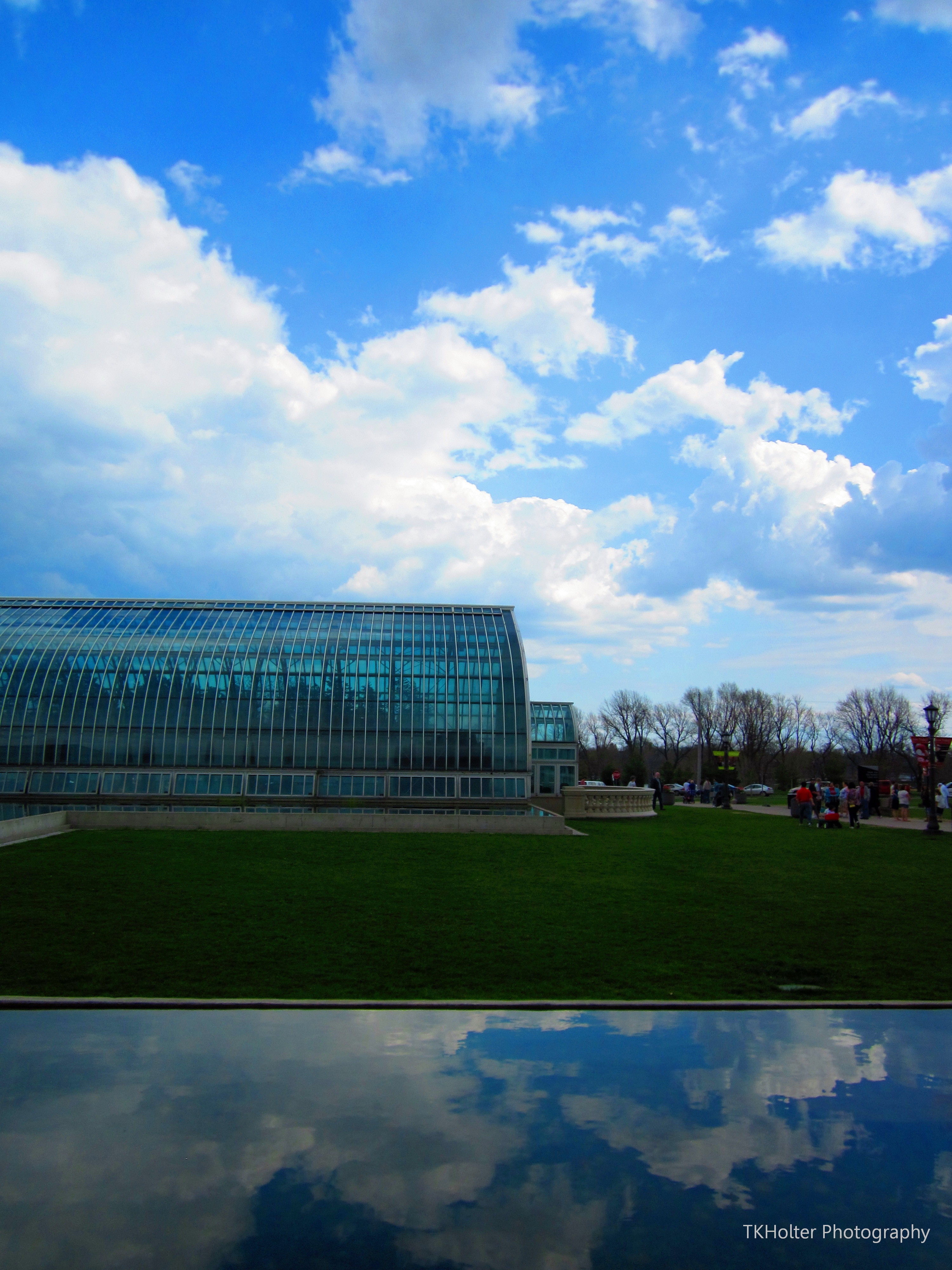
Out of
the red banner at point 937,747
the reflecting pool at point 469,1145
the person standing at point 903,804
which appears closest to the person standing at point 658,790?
the person standing at point 903,804

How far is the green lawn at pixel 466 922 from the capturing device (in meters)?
8.61

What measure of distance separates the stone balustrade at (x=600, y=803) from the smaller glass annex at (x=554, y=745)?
1054cm

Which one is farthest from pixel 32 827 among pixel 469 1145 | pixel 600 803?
pixel 469 1145

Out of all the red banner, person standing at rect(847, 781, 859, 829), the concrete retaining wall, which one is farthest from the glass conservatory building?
the red banner

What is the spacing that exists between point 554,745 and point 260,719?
18.1m

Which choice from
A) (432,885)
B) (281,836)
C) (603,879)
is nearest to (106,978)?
(432,885)

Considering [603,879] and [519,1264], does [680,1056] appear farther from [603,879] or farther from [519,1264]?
[603,879]

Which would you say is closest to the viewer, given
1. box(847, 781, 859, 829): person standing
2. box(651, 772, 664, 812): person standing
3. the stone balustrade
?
box(847, 781, 859, 829): person standing

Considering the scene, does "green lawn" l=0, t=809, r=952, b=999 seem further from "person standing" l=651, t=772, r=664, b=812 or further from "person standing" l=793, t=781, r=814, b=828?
"person standing" l=651, t=772, r=664, b=812

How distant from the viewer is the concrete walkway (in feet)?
102

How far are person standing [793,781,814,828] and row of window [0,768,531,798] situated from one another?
13.5 m

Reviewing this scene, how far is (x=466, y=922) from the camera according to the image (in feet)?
39.5

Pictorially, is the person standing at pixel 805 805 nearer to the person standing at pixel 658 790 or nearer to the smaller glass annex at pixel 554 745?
the person standing at pixel 658 790

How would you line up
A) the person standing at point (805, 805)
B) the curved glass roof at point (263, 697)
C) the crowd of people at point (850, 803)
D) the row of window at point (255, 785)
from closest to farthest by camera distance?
the crowd of people at point (850, 803)
the person standing at point (805, 805)
the row of window at point (255, 785)
the curved glass roof at point (263, 697)
